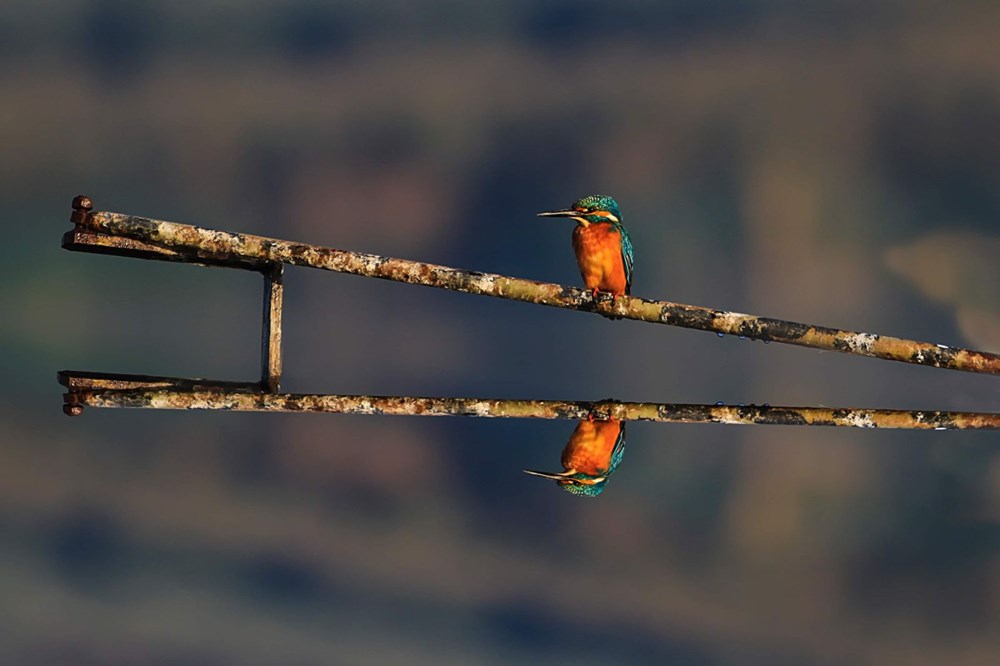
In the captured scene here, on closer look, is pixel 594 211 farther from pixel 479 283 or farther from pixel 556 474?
pixel 556 474

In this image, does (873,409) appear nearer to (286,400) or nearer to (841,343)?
(841,343)

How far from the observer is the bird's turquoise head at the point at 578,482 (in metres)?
4.91

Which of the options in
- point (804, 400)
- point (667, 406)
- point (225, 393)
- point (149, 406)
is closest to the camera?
point (149, 406)

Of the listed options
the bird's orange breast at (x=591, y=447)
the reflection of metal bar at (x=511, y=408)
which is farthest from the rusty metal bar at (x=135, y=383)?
the bird's orange breast at (x=591, y=447)

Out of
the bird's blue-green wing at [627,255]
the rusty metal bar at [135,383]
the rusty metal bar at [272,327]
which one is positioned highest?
the bird's blue-green wing at [627,255]

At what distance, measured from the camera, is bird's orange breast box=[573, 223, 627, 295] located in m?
5.77

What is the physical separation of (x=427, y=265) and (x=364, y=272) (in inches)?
14.0

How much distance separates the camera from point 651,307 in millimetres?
5812

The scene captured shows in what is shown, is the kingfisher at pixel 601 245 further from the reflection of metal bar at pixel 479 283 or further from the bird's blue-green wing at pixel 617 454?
the bird's blue-green wing at pixel 617 454

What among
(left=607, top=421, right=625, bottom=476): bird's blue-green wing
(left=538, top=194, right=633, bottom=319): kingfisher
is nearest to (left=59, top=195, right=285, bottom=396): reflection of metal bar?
(left=538, top=194, right=633, bottom=319): kingfisher

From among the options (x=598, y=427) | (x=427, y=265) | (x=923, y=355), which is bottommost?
(x=598, y=427)

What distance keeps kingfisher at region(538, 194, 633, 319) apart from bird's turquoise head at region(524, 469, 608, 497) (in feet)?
4.03

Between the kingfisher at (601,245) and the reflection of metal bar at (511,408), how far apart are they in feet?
2.38

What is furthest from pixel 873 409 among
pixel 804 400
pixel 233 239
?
pixel 233 239
